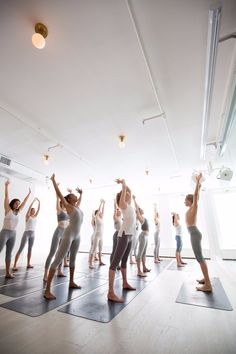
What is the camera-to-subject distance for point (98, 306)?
6.03ft

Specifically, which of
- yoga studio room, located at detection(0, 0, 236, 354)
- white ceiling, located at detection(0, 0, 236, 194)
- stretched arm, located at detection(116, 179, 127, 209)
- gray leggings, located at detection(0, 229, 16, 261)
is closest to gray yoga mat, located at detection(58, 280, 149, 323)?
yoga studio room, located at detection(0, 0, 236, 354)

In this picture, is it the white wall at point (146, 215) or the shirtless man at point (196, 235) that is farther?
the white wall at point (146, 215)

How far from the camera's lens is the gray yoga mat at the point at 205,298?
6.11ft

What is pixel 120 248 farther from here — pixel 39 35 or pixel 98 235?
→ pixel 98 235

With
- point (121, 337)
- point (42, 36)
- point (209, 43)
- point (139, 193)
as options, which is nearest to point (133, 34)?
point (209, 43)

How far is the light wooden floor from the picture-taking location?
1.15 metres

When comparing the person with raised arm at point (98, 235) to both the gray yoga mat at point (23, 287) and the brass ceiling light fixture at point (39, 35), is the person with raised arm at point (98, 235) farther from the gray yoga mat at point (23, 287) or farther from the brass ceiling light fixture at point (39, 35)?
the brass ceiling light fixture at point (39, 35)

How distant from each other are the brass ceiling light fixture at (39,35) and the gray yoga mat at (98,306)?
264 centimetres

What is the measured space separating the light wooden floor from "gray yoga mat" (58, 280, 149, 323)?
0.07 m

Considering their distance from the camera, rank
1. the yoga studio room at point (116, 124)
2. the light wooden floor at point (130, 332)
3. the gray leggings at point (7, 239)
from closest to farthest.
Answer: the light wooden floor at point (130, 332), the yoga studio room at point (116, 124), the gray leggings at point (7, 239)

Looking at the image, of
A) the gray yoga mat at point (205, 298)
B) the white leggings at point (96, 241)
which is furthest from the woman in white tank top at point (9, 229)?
the gray yoga mat at point (205, 298)

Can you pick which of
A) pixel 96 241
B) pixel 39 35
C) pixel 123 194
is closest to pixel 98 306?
pixel 123 194

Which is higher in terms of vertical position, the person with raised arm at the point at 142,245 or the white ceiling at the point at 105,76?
the white ceiling at the point at 105,76

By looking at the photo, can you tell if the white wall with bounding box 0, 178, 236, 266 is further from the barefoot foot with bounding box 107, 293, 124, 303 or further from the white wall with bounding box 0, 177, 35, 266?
the barefoot foot with bounding box 107, 293, 124, 303
